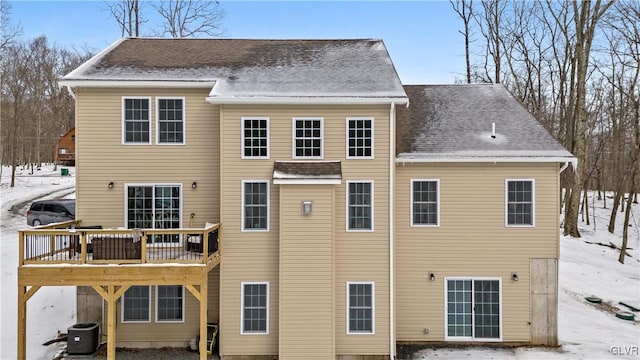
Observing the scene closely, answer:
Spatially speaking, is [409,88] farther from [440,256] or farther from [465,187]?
[440,256]

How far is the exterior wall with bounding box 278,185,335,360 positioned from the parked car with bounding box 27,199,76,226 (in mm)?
15296

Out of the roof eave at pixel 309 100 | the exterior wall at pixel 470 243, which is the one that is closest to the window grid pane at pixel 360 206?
the exterior wall at pixel 470 243

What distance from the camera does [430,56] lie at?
2538cm

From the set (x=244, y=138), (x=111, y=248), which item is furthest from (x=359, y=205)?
(x=111, y=248)

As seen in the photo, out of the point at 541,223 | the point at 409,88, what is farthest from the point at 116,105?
the point at 541,223

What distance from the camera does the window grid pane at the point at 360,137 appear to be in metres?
11.7

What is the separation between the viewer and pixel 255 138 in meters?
11.6

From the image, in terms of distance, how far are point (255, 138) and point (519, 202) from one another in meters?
7.54

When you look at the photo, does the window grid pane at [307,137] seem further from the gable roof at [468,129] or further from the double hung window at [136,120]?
the double hung window at [136,120]

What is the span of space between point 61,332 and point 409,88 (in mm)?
13259

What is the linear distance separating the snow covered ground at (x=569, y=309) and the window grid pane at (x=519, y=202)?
351 centimetres

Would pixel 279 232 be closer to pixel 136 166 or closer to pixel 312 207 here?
pixel 312 207

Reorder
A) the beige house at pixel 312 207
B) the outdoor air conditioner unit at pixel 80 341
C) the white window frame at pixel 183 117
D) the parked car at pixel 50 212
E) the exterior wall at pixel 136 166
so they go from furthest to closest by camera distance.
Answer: the parked car at pixel 50 212, the white window frame at pixel 183 117, the exterior wall at pixel 136 166, the beige house at pixel 312 207, the outdoor air conditioner unit at pixel 80 341

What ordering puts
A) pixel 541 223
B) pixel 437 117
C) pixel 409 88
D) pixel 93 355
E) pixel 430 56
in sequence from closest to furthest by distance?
1. pixel 93 355
2. pixel 541 223
3. pixel 437 117
4. pixel 409 88
5. pixel 430 56
